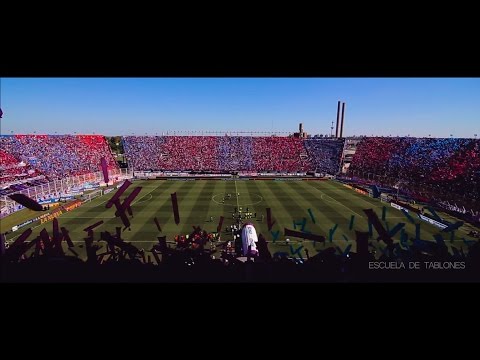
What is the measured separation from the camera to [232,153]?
42.1m

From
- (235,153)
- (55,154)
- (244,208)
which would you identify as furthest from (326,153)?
(55,154)

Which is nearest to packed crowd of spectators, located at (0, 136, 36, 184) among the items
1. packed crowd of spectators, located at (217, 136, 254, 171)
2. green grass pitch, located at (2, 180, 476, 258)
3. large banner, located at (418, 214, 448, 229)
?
green grass pitch, located at (2, 180, 476, 258)

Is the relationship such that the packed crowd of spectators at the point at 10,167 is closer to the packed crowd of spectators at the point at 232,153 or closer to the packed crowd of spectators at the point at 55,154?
the packed crowd of spectators at the point at 55,154

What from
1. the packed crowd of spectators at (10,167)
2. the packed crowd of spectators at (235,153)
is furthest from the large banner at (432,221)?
the packed crowd of spectators at (10,167)

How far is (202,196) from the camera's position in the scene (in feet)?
76.9

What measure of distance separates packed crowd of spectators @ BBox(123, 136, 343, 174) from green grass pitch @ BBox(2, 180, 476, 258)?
35.8 feet

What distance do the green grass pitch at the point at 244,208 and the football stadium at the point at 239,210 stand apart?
0.38 feet

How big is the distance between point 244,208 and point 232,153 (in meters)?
23.6

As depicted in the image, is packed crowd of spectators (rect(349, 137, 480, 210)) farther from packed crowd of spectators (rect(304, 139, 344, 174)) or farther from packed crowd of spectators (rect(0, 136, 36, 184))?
packed crowd of spectators (rect(0, 136, 36, 184))

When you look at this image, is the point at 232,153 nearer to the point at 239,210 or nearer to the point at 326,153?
the point at 326,153

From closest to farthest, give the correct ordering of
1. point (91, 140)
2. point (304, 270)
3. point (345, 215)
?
point (304, 270), point (345, 215), point (91, 140)
